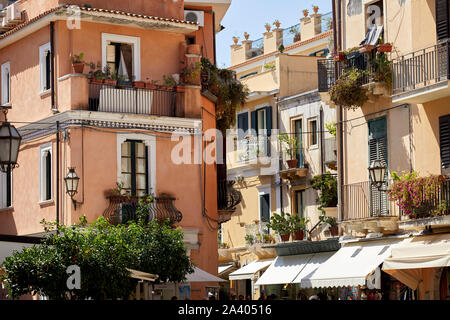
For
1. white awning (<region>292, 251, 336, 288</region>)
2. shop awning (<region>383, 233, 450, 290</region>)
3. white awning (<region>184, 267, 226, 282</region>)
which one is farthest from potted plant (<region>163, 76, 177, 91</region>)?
white awning (<region>292, 251, 336, 288</region>)

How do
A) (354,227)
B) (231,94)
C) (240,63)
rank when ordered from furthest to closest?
(240,63), (231,94), (354,227)

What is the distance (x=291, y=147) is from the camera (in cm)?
4344

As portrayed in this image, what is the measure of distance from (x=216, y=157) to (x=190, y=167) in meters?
1.63

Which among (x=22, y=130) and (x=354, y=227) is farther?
(x=22, y=130)

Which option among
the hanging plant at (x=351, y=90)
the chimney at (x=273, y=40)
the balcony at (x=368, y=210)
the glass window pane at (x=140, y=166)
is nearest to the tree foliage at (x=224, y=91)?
the glass window pane at (x=140, y=166)

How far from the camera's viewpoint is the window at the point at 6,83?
34.6 metres

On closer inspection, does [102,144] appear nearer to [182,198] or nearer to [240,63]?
[182,198]

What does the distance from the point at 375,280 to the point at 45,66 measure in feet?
37.9

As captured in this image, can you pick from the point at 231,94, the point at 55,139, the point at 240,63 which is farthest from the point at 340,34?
the point at 240,63

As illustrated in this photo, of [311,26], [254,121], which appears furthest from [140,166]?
[311,26]

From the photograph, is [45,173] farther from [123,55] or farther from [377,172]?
[377,172]

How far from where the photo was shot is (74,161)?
30.8 meters

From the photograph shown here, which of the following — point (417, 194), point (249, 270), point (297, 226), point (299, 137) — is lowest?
point (249, 270)

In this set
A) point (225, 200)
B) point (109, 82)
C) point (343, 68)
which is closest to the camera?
point (343, 68)
